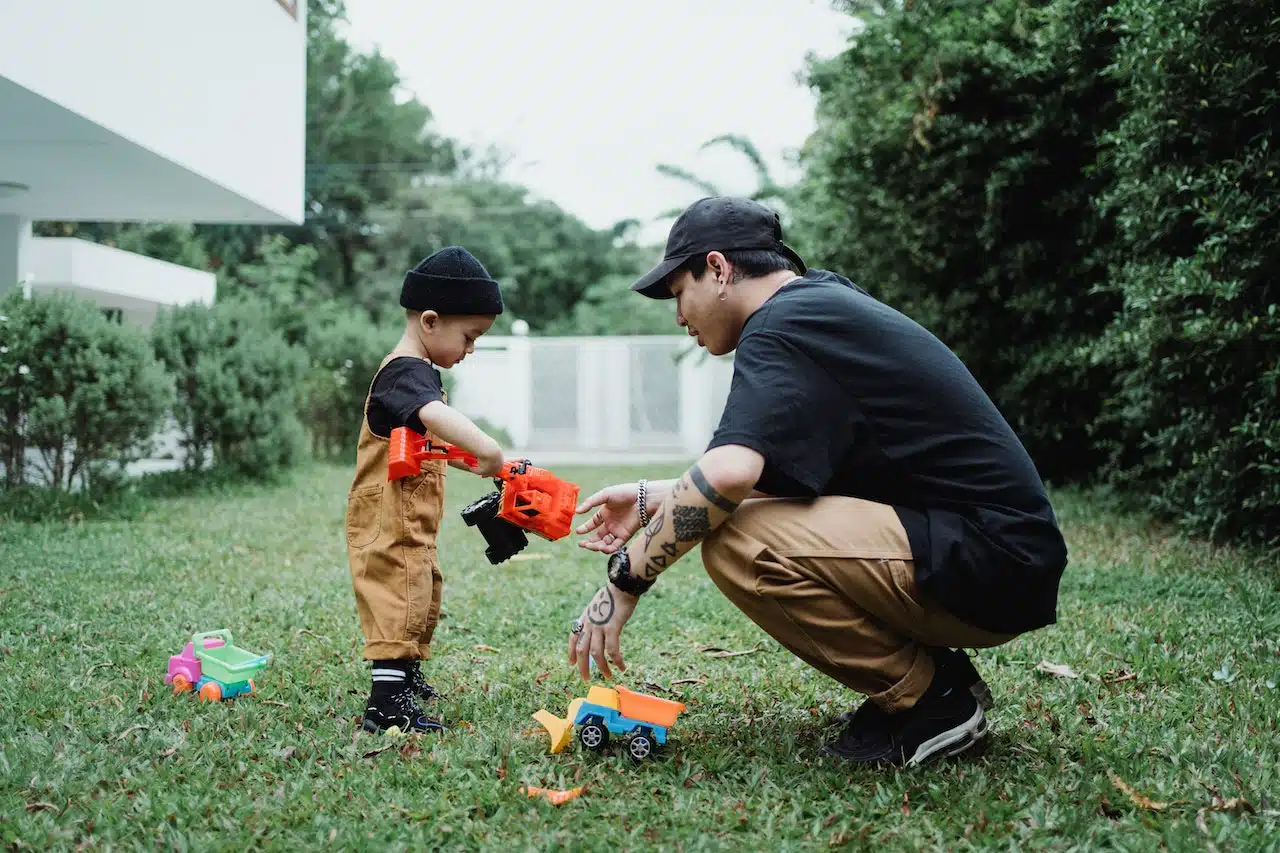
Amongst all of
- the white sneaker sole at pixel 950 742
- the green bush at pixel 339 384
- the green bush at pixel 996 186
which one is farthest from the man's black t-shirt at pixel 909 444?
the green bush at pixel 339 384

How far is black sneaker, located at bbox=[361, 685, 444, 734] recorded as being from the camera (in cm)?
314

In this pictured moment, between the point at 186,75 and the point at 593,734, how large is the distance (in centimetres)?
739

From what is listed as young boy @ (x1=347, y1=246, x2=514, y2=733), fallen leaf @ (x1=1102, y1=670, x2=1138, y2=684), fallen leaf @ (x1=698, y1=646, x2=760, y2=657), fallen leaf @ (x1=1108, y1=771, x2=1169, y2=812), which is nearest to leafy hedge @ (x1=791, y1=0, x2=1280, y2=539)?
fallen leaf @ (x1=1102, y1=670, x2=1138, y2=684)

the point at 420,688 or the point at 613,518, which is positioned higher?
the point at 613,518

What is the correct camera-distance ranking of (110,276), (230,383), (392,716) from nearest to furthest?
1. (392,716)
2. (230,383)
3. (110,276)

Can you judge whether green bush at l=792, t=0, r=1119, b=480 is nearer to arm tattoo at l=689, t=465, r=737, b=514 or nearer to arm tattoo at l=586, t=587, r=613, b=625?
arm tattoo at l=689, t=465, r=737, b=514

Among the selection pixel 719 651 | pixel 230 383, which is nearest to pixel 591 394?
pixel 230 383

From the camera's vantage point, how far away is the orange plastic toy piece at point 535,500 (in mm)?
3070

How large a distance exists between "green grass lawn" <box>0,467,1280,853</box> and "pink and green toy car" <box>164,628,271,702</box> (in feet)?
0.25

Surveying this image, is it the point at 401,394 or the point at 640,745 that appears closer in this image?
the point at 640,745

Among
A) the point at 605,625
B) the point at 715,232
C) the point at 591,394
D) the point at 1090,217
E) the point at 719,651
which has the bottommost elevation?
the point at 719,651

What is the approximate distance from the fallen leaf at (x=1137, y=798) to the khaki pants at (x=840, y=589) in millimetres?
431

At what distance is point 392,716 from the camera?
3.15 m

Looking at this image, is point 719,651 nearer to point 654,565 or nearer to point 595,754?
point 595,754
